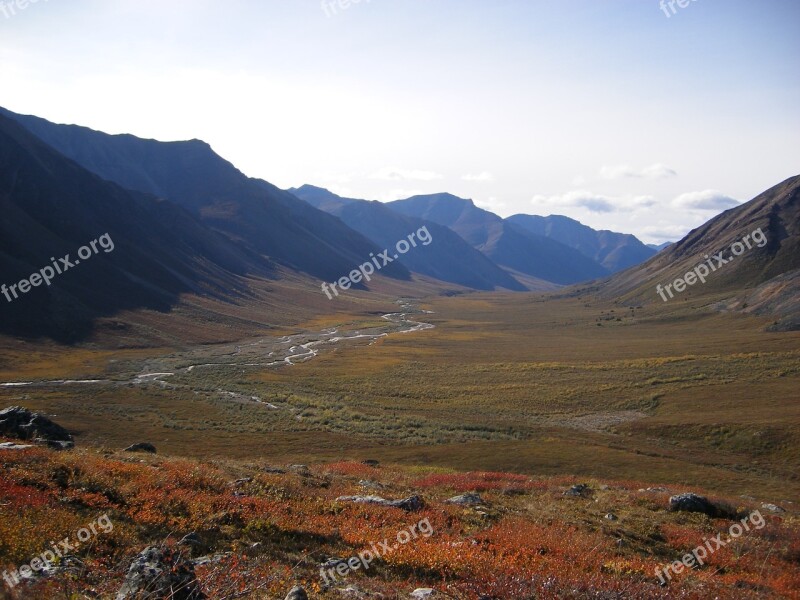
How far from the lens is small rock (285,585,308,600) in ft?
26.5

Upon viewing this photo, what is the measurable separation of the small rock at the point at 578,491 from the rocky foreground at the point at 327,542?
9.32 feet

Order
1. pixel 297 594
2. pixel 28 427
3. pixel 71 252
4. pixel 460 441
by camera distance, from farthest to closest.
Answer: pixel 71 252 → pixel 460 441 → pixel 28 427 → pixel 297 594

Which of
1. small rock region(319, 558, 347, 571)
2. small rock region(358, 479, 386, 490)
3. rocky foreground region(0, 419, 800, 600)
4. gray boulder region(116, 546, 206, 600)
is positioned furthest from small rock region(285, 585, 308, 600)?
small rock region(358, 479, 386, 490)

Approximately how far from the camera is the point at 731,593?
36.1 feet

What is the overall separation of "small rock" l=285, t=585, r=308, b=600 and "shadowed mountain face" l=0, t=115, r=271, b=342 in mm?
119138

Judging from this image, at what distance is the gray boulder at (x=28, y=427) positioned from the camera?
77.2 ft

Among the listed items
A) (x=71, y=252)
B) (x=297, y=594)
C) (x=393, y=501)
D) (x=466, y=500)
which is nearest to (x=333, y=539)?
(x=297, y=594)

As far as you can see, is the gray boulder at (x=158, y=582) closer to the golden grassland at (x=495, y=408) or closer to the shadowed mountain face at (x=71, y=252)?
the golden grassland at (x=495, y=408)

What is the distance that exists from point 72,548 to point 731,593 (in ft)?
45.3

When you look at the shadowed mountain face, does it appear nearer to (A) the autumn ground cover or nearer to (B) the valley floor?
(B) the valley floor

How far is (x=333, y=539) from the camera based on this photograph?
1238cm

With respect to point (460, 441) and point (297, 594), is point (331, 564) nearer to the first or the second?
point (297, 594)

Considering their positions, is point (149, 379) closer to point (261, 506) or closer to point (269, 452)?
point (269, 452)

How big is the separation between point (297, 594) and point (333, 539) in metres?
4.37
